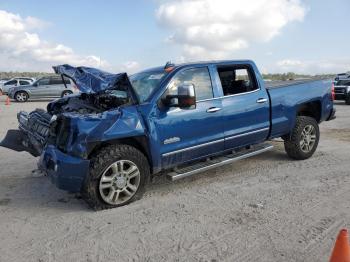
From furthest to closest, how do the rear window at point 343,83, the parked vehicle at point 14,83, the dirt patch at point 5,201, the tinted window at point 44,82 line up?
the parked vehicle at point 14,83 < the tinted window at point 44,82 < the rear window at point 343,83 < the dirt patch at point 5,201

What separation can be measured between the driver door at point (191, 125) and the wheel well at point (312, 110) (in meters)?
2.30

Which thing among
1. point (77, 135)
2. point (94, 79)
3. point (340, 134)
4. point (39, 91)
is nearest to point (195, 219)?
point (77, 135)

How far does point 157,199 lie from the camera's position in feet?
16.9

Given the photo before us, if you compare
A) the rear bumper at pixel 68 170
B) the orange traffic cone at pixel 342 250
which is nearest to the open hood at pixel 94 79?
the rear bumper at pixel 68 170

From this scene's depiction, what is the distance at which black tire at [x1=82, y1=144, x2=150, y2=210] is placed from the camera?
4.59 meters

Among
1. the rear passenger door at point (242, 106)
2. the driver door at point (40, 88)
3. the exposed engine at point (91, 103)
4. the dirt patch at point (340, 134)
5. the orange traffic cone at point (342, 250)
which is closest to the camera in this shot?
the orange traffic cone at point (342, 250)

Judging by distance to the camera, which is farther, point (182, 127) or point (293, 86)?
point (293, 86)

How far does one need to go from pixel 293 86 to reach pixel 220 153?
200cm

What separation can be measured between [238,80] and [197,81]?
4.31 ft

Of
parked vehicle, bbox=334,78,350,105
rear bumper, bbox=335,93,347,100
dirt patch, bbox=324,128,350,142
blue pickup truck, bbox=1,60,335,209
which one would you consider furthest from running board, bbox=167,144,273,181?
rear bumper, bbox=335,93,347,100

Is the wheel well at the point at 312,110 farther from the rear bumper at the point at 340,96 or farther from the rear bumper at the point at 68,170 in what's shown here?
the rear bumper at the point at 340,96

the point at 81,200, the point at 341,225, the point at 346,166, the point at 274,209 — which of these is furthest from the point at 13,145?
A: the point at 346,166

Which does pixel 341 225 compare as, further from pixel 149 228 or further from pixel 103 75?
pixel 103 75

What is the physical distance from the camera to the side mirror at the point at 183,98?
4848 mm
